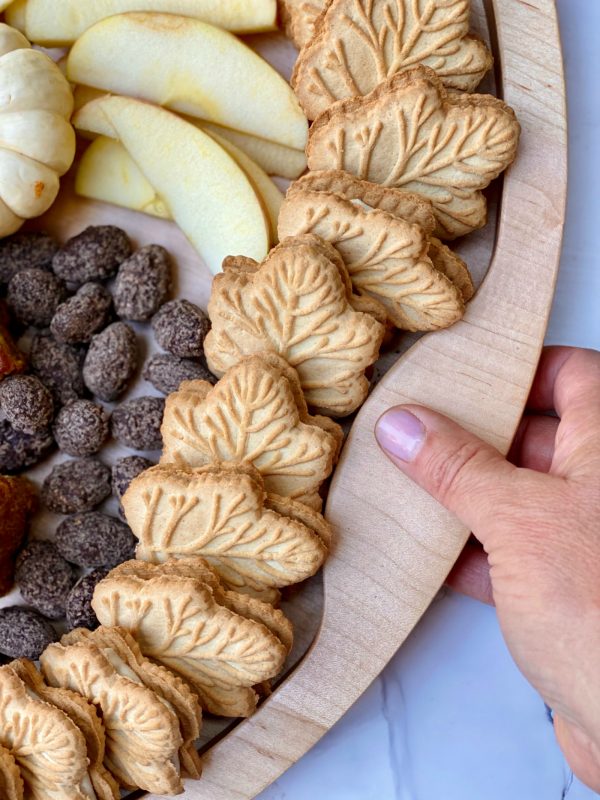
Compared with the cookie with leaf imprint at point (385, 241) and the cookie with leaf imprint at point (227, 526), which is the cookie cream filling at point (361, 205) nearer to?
the cookie with leaf imprint at point (385, 241)

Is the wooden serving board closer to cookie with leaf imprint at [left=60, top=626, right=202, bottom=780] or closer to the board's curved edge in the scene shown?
the board's curved edge

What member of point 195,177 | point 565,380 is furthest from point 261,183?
point 565,380

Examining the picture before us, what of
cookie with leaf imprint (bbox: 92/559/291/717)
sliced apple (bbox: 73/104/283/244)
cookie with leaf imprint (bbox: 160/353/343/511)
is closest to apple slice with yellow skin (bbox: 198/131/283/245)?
sliced apple (bbox: 73/104/283/244)

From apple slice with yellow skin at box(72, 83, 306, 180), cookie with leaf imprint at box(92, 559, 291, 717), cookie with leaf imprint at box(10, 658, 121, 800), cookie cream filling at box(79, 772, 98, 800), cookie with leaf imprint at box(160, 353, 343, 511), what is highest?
apple slice with yellow skin at box(72, 83, 306, 180)

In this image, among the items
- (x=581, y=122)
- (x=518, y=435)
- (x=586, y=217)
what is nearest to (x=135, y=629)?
(x=518, y=435)

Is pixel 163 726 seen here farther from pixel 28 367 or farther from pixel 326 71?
pixel 326 71

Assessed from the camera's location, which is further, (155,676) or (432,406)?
(432,406)

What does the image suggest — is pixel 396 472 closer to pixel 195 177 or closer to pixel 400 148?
pixel 400 148
